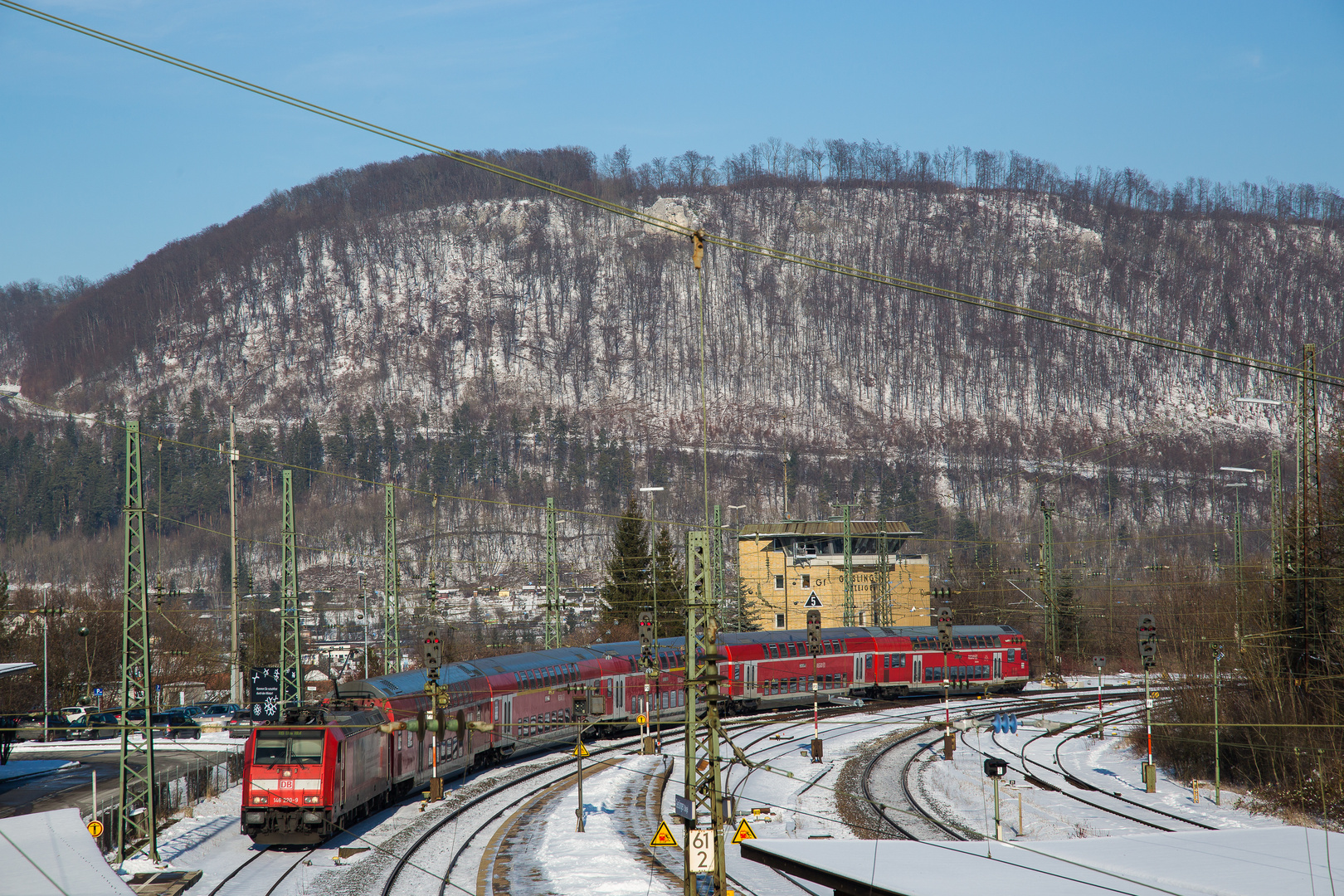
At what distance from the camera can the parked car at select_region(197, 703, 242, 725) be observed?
66775 millimetres

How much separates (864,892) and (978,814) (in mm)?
21376

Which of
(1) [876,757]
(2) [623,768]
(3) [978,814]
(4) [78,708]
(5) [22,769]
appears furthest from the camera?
(4) [78,708]

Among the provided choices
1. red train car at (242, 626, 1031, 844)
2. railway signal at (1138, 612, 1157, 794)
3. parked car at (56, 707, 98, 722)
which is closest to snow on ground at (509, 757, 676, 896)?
red train car at (242, 626, 1031, 844)

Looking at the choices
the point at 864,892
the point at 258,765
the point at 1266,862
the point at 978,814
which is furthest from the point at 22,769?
the point at 1266,862

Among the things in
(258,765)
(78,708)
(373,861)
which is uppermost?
(258,765)

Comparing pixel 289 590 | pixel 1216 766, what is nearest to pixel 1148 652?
pixel 1216 766

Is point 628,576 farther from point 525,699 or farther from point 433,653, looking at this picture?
point 433,653

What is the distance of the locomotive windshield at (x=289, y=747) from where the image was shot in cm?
2925

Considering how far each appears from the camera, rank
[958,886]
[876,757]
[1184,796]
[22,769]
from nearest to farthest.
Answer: [958,886] → [1184,796] → [876,757] → [22,769]

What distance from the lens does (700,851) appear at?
2086 cm

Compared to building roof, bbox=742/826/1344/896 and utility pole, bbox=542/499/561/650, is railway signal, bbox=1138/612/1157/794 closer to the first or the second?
building roof, bbox=742/826/1344/896

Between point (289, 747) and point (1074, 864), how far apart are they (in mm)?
20795

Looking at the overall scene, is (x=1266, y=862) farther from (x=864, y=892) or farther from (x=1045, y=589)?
(x=1045, y=589)

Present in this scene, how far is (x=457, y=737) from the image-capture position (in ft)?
132
